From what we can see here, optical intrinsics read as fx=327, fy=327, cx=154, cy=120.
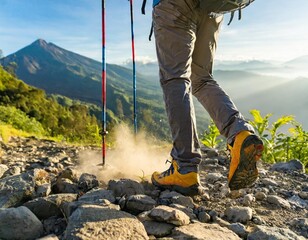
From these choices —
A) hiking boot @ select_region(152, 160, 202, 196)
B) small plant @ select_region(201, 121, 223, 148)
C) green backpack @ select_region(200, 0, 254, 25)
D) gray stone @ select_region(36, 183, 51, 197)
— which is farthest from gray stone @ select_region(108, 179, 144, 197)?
small plant @ select_region(201, 121, 223, 148)

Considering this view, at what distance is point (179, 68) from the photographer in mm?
2865

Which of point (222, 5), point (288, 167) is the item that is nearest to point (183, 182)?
point (222, 5)

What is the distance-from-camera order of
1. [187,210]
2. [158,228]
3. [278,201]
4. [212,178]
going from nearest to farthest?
[158,228] → [187,210] → [278,201] → [212,178]

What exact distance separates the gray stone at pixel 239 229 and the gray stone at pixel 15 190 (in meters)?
1.62

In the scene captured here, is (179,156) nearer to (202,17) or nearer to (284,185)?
(202,17)

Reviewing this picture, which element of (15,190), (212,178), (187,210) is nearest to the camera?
(187,210)

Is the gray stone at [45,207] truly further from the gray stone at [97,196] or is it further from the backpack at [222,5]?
the backpack at [222,5]

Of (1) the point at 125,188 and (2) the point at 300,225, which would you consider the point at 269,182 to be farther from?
(1) the point at 125,188

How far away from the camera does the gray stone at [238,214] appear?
2523 mm

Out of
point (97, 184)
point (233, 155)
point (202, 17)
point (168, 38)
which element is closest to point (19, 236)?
point (97, 184)

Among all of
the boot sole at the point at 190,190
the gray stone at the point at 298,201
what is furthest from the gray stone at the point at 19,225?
the gray stone at the point at 298,201

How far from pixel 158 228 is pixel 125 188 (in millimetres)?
822

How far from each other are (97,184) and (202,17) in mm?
1849

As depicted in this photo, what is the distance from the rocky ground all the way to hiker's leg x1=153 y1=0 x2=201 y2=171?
45cm
